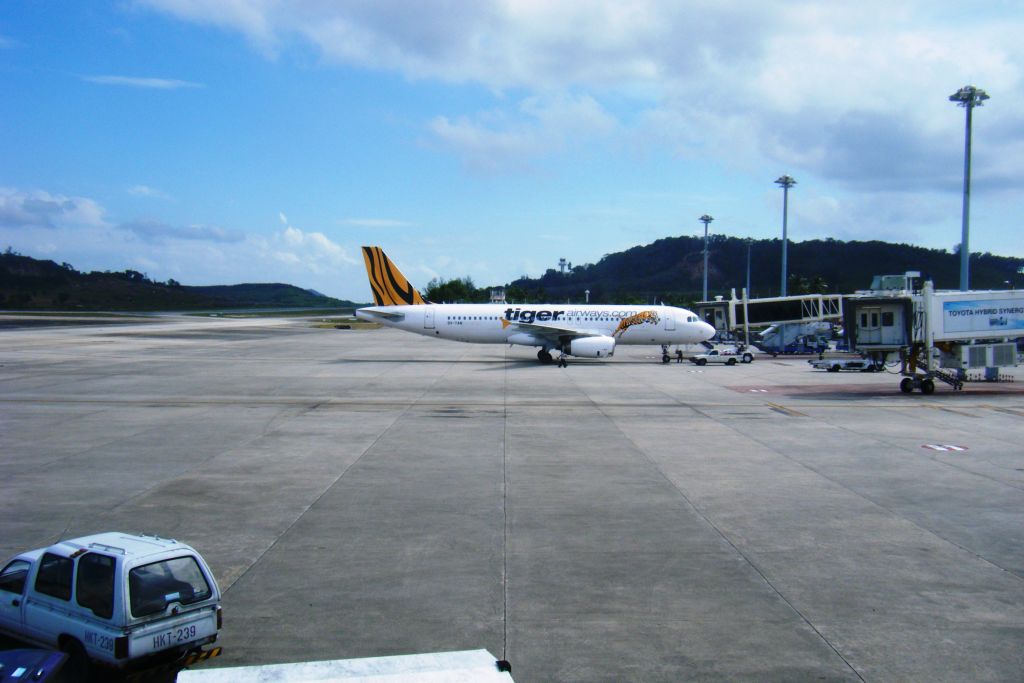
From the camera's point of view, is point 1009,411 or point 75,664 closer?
point 75,664

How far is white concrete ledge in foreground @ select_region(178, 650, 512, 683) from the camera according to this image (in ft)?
20.2

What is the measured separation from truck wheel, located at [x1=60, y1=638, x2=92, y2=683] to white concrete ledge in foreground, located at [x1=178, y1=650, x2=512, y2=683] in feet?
7.37

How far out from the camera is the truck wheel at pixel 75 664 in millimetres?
7869

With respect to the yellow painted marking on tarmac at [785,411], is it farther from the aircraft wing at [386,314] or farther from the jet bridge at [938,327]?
the aircraft wing at [386,314]

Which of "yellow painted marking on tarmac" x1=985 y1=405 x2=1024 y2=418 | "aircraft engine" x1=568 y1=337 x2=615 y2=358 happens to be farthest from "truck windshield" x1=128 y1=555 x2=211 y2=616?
"aircraft engine" x1=568 y1=337 x2=615 y2=358

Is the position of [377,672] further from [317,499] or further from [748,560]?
[317,499]

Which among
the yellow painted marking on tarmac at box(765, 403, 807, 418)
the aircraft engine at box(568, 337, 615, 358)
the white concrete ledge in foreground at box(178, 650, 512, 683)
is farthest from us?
the aircraft engine at box(568, 337, 615, 358)

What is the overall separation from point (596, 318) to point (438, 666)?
152ft

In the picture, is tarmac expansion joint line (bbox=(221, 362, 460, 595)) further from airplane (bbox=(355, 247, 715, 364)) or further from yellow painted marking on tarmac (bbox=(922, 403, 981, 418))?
airplane (bbox=(355, 247, 715, 364))

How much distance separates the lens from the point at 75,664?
810 centimetres

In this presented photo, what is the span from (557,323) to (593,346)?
414cm

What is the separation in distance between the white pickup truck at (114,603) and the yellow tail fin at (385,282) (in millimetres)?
46132

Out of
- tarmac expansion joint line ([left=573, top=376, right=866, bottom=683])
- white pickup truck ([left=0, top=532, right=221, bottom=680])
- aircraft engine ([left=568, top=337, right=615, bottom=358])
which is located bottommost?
tarmac expansion joint line ([left=573, top=376, right=866, bottom=683])

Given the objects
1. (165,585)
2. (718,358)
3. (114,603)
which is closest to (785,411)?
Result: (718,358)
